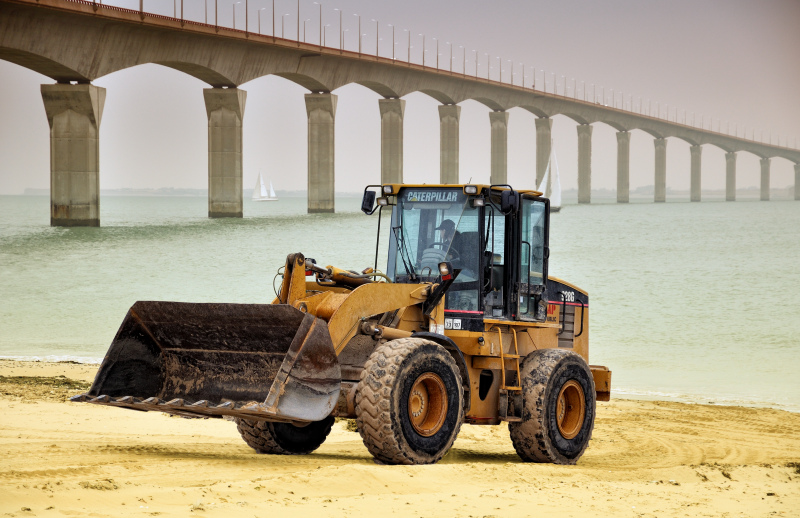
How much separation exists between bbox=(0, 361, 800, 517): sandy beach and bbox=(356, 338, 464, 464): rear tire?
0.25 meters

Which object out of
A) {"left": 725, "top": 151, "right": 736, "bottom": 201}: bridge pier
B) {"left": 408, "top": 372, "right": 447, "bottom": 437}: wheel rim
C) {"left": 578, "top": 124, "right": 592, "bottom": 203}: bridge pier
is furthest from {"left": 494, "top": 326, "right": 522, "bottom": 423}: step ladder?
{"left": 725, "top": 151, "right": 736, "bottom": 201}: bridge pier

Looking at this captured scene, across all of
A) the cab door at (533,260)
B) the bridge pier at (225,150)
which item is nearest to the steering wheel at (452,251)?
the cab door at (533,260)

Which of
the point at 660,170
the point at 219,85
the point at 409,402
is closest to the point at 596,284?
the point at 219,85

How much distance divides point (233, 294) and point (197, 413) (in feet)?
112

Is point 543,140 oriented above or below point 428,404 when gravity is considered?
above

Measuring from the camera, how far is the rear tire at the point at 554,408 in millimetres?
10172

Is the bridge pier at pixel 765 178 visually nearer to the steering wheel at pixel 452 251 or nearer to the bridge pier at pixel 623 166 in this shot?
the bridge pier at pixel 623 166

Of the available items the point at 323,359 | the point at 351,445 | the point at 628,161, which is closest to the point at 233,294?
the point at 351,445

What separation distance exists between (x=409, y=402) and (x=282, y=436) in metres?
2.08

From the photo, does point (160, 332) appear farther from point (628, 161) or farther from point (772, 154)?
point (772, 154)

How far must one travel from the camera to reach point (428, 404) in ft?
30.6

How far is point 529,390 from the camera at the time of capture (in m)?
10.2

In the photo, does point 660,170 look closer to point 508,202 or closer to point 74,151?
point 74,151

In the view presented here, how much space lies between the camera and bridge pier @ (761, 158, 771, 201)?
169500 mm
